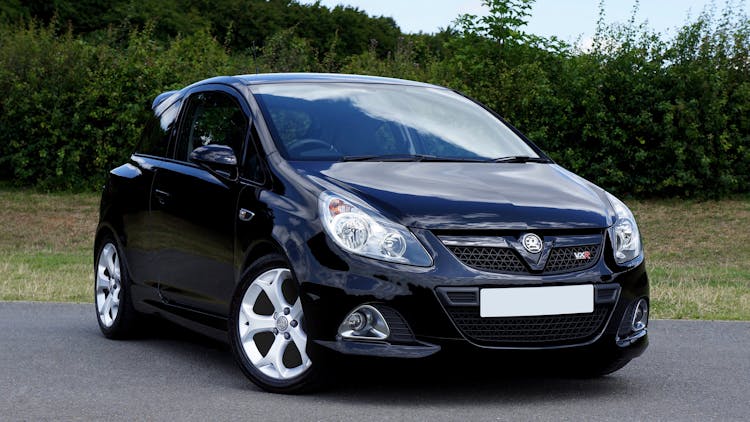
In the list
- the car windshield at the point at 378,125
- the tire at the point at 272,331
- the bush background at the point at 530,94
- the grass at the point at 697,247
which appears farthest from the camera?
the bush background at the point at 530,94

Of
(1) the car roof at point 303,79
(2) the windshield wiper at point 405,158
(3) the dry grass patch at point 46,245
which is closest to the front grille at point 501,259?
(2) the windshield wiper at point 405,158

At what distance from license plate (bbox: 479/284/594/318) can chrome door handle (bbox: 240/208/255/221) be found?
1.32 meters

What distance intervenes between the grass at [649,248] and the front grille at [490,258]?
17.8ft

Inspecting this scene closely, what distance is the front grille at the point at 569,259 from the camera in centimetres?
577

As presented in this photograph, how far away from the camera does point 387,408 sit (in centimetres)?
578

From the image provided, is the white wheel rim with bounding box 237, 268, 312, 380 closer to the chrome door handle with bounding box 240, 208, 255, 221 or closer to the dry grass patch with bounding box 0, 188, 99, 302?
the chrome door handle with bounding box 240, 208, 255, 221

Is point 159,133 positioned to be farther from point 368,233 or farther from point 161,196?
point 368,233

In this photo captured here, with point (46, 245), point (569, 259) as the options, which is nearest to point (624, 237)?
point (569, 259)

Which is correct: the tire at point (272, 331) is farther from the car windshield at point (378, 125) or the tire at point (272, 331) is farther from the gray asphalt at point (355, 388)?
the car windshield at point (378, 125)

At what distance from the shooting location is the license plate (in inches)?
222

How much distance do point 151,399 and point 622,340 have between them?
91.5 inches

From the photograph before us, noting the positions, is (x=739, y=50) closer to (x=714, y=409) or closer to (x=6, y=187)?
(x=6, y=187)

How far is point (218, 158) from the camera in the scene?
258 inches

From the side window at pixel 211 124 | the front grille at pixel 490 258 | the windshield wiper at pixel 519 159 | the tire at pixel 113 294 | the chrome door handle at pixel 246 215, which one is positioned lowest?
the tire at pixel 113 294
